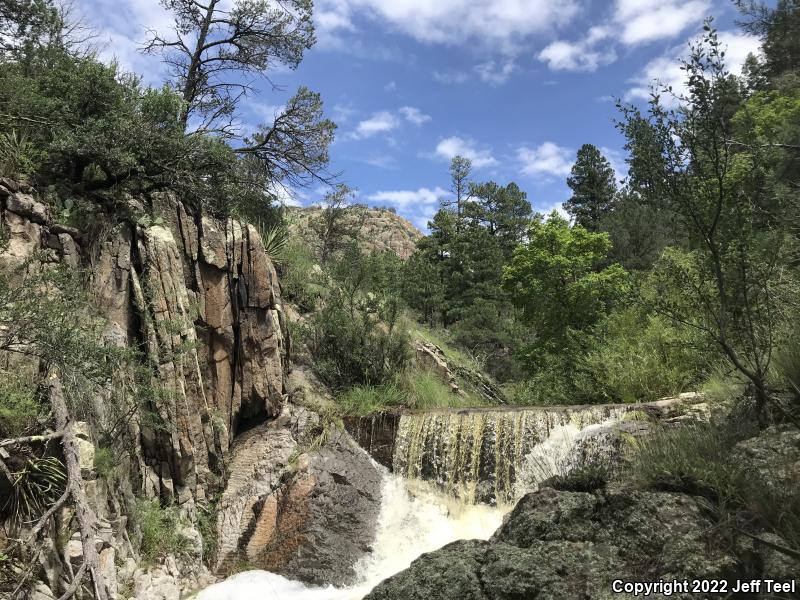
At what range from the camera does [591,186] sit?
41.2 meters

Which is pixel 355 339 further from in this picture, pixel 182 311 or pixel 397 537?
pixel 397 537

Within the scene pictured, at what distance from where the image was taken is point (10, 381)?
6344mm

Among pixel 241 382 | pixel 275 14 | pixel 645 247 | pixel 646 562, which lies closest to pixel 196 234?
pixel 241 382

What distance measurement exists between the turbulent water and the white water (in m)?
0.02

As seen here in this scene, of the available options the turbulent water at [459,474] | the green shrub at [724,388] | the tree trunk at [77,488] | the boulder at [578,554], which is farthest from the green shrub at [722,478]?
the tree trunk at [77,488]

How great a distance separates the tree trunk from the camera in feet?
17.5

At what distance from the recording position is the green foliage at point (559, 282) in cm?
1839

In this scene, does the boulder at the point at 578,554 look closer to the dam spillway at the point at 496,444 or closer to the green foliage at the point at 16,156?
the dam spillway at the point at 496,444

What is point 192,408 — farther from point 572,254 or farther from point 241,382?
point 572,254

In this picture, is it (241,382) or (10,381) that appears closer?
(10,381)

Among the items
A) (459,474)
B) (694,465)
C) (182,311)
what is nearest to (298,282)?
(182,311)

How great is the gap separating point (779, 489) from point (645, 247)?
29.0 metres

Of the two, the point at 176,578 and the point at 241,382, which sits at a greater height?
the point at 241,382

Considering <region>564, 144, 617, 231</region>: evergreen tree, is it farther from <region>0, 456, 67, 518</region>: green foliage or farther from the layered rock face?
<region>0, 456, 67, 518</region>: green foliage
